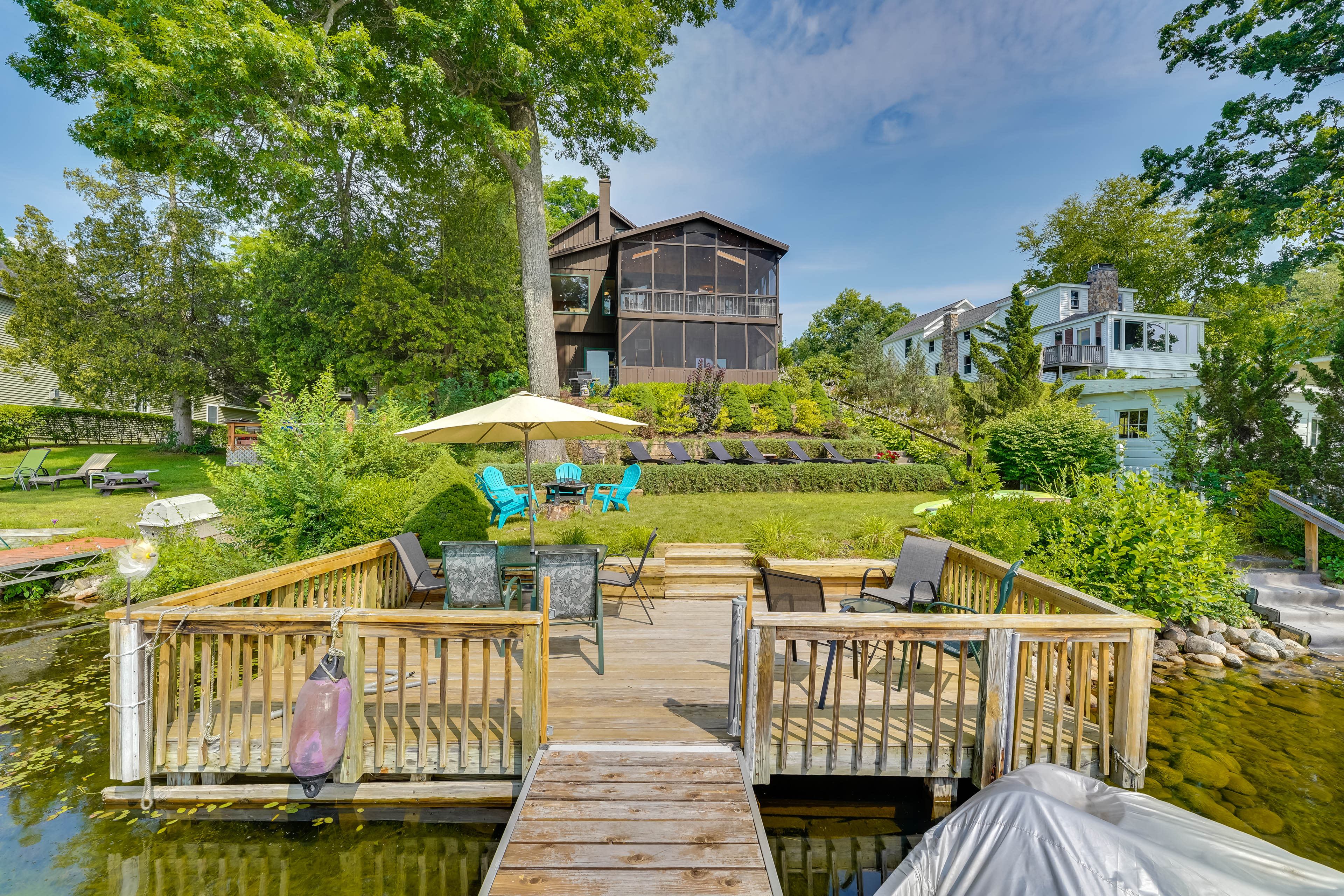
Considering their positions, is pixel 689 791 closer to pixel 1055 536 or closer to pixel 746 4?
pixel 1055 536

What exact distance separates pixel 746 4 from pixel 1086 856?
58.9 ft

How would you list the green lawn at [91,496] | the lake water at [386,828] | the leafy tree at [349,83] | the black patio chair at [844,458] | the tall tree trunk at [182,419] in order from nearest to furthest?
the lake water at [386,828] < the green lawn at [91,496] < the leafy tree at [349,83] < the black patio chair at [844,458] < the tall tree trunk at [182,419]

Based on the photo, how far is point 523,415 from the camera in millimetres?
4898

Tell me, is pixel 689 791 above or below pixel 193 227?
below

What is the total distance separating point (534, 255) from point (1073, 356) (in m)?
23.5

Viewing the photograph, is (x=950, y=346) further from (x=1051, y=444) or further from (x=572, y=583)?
(x=572, y=583)

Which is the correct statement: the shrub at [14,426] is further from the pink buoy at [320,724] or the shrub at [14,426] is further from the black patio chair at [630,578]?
the pink buoy at [320,724]

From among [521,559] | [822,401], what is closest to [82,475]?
[521,559]

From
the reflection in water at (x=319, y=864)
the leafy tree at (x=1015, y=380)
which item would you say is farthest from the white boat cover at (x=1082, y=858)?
the leafy tree at (x=1015, y=380)

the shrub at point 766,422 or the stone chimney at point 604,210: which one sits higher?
the stone chimney at point 604,210

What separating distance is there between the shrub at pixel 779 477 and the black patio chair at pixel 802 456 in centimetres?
178

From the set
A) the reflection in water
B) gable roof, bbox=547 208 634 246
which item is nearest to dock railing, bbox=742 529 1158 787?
the reflection in water

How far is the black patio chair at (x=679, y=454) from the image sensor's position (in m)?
14.6

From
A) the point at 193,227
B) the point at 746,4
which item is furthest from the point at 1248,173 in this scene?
the point at 193,227
